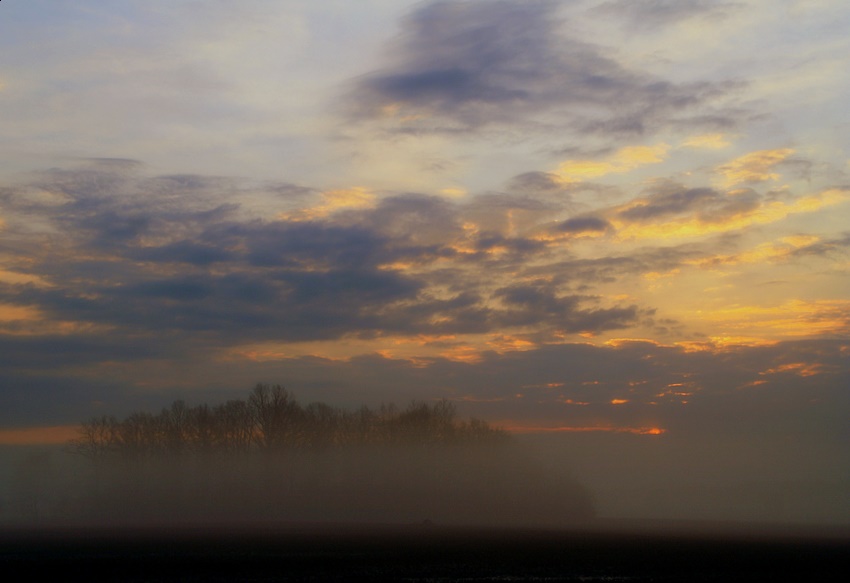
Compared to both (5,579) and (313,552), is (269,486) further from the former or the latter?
(5,579)

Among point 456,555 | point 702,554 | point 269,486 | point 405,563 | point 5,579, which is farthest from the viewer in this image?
point 269,486

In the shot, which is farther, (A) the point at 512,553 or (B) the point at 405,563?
(A) the point at 512,553

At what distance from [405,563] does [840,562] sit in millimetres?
46478

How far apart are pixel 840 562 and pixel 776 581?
31.0m

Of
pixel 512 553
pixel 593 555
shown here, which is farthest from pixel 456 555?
pixel 593 555

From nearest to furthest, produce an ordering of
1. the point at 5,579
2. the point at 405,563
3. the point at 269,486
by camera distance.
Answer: the point at 5,579
the point at 405,563
the point at 269,486

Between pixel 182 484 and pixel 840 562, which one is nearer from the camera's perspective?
pixel 840 562

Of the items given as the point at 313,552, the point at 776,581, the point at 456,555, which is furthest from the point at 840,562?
the point at 313,552

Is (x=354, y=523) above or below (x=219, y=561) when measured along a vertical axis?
below

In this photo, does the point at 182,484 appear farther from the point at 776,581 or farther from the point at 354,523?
the point at 776,581

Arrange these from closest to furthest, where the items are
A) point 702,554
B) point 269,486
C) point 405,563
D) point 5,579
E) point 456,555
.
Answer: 1. point 5,579
2. point 405,563
3. point 456,555
4. point 702,554
5. point 269,486

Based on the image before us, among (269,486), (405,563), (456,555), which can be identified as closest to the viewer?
(405,563)

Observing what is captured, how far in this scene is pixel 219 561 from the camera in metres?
73.1

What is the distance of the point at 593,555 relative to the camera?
8681cm
